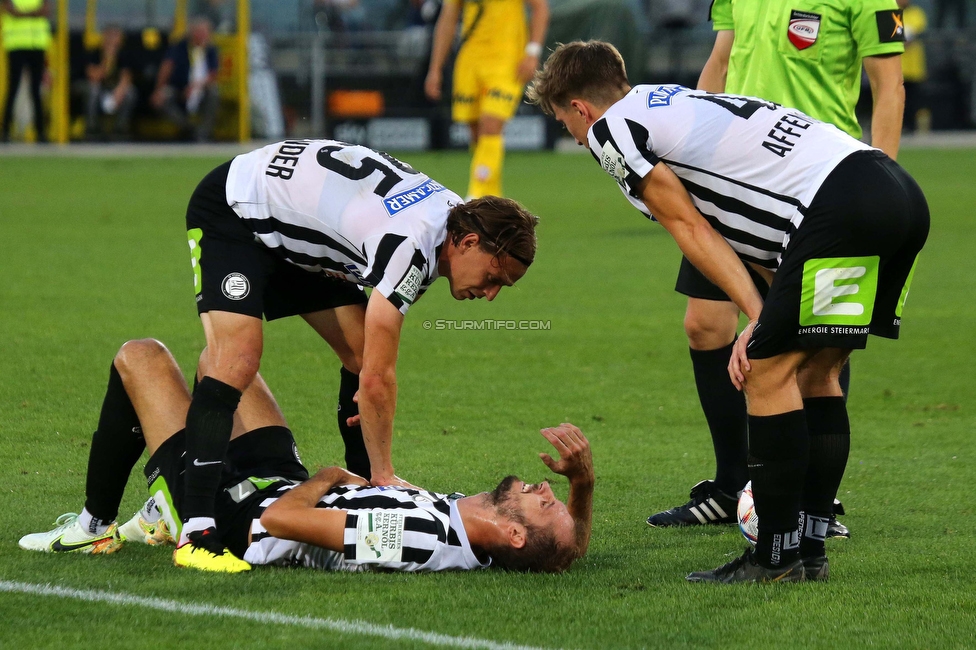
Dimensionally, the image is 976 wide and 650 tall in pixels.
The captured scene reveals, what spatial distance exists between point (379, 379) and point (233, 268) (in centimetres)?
65

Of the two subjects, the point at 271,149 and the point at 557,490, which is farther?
the point at 557,490

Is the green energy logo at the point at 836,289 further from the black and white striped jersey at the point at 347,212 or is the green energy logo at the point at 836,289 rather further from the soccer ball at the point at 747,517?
the black and white striped jersey at the point at 347,212

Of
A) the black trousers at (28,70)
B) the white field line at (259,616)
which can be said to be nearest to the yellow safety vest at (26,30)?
the black trousers at (28,70)

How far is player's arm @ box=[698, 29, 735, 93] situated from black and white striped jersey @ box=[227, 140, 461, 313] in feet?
6.08

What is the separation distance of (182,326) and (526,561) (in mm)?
4995

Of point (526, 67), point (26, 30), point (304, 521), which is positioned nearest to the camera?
point (304, 521)

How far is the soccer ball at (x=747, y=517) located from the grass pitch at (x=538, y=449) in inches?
4.7

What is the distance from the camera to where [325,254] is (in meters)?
4.60

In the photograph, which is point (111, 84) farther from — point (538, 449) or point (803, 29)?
point (803, 29)

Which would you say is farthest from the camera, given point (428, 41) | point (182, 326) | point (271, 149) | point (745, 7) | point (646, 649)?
point (428, 41)

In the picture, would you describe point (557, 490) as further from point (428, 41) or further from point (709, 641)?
point (428, 41)

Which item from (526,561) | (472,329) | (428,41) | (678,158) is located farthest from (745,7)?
(428,41)

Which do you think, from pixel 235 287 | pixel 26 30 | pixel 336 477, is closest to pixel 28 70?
pixel 26 30

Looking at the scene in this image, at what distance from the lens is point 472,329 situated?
29.9 ft
